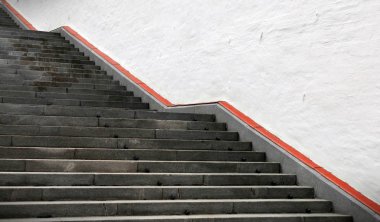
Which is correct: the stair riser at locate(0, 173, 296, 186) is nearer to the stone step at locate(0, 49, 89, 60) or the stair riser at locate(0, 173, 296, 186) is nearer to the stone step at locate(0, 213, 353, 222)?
the stone step at locate(0, 213, 353, 222)

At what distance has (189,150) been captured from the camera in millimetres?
5762

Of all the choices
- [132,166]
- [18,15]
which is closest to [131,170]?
[132,166]

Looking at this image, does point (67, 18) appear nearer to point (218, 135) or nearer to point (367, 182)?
point (218, 135)

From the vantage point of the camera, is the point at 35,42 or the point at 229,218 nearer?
the point at 229,218

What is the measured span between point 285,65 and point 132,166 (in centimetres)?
252

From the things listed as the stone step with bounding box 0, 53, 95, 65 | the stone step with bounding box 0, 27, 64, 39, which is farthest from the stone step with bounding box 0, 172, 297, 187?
the stone step with bounding box 0, 27, 64, 39

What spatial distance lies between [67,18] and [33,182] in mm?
9372

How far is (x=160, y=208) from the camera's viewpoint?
4.36 m

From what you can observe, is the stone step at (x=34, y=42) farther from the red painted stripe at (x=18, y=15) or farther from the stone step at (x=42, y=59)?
the red painted stripe at (x=18, y=15)

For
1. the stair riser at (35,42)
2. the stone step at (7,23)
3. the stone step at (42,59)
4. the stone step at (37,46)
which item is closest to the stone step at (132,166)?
the stone step at (42,59)

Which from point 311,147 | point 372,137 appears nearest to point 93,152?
point 311,147

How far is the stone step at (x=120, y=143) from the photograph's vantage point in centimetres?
509

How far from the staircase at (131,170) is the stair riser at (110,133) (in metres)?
0.01

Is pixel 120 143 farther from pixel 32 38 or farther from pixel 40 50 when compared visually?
pixel 32 38
